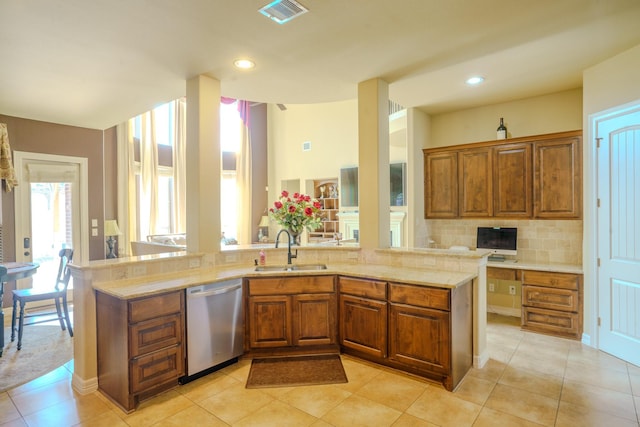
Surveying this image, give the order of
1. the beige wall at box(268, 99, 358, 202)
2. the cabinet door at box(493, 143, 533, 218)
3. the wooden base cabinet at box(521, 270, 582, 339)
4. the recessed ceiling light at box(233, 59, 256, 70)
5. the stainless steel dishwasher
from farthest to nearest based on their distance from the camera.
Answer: the beige wall at box(268, 99, 358, 202), the cabinet door at box(493, 143, 533, 218), the wooden base cabinet at box(521, 270, 582, 339), the recessed ceiling light at box(233, 59, 256, 70), the stainless steel dishwasher

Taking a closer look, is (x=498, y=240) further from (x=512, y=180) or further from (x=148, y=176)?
(x=148, y=176)

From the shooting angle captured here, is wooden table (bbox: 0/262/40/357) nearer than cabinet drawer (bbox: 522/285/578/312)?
Yes

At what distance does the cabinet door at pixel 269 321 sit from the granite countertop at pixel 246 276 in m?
0.24

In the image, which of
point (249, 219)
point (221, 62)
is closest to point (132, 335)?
point (221, 62)

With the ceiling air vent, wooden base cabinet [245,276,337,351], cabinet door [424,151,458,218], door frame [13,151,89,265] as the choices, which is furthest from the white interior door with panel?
cabinet door [424,151,458,218]

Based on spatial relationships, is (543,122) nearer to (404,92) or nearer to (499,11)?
(404,92)

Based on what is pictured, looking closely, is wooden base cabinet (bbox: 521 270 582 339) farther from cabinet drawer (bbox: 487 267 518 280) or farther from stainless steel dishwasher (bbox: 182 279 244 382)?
stainless steel dishwasher (bbox: 182 279 244 382)

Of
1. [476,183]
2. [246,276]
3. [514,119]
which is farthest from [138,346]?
[514,119]

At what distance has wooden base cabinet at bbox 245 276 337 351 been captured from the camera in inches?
123

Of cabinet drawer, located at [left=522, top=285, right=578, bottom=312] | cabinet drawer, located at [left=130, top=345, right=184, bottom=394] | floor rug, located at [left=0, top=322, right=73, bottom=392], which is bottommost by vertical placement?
floor rug, located at [left=0, top=322, right=73, bottom=392]

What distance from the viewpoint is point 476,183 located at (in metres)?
4.50

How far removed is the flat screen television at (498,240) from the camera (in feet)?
14.2

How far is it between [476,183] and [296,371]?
323 centimetres

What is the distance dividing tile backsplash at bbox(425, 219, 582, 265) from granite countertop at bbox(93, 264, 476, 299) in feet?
6.34
